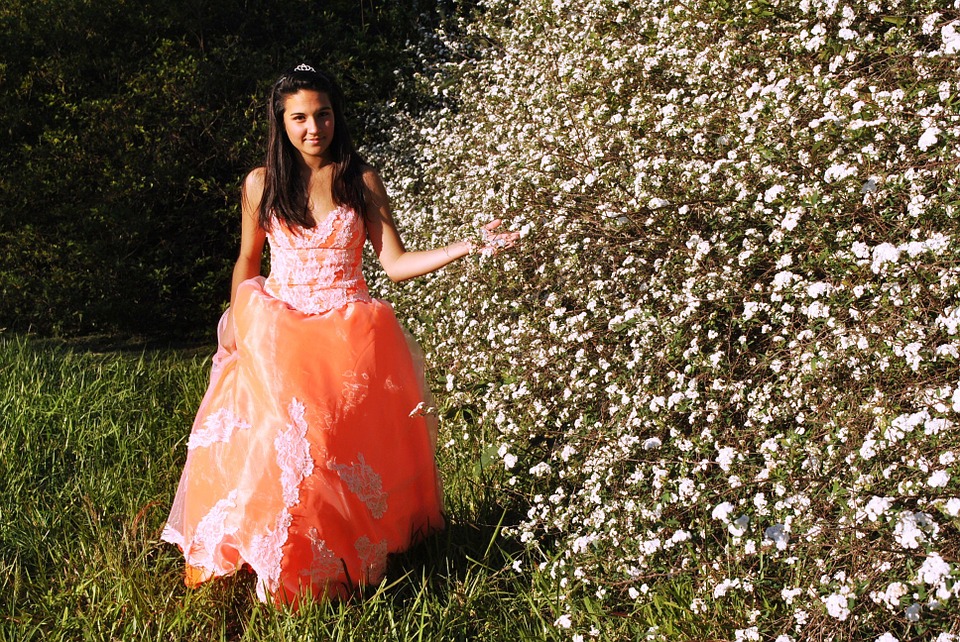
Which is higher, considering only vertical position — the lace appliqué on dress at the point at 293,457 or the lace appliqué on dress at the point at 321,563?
the lace appliqué on dress at the point at 293,457

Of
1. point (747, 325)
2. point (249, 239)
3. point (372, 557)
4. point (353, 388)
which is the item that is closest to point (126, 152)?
point (249, 239)

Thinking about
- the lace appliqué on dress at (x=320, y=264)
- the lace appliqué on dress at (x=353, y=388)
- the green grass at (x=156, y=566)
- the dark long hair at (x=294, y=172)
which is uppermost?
the dark long hair at (x=294, y=172)

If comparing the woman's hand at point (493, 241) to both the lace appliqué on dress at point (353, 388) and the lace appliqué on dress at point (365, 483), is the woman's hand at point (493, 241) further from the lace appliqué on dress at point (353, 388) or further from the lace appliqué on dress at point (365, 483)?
the lace appliqué on dress at point (365, 483)

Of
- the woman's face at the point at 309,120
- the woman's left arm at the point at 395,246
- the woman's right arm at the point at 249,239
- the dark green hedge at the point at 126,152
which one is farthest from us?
the dark green hedge at the point at 126,152

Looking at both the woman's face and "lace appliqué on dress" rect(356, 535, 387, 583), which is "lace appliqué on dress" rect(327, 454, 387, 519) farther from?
the woman's face

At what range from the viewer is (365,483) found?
298cm

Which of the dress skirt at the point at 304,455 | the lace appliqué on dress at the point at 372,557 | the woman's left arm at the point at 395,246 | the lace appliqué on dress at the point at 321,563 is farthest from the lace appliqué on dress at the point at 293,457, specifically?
the woman's left arm at the point at 395,246

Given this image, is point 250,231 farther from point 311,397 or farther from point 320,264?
point 311,397

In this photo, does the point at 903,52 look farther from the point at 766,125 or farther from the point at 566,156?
the point at 566,156

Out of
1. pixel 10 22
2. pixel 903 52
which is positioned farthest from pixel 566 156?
pixel 10 22

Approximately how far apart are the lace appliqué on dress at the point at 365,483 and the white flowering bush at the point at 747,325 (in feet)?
1.32

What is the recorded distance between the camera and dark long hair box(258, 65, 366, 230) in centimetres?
317

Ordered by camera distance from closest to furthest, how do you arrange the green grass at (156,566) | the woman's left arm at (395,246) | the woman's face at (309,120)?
the green grass at (156,566) < the woman's left arm at (395,246) < the woman's face at (309,120)

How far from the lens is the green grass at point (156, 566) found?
279 centimetres
